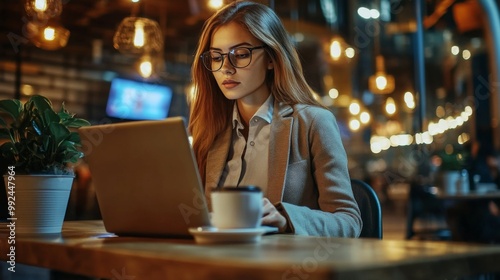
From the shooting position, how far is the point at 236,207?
1155 mm

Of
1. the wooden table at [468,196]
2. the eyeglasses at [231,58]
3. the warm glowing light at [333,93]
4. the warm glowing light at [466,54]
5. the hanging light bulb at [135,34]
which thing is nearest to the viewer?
the eyeglasses at [231,58]

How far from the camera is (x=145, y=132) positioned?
1.22 metres

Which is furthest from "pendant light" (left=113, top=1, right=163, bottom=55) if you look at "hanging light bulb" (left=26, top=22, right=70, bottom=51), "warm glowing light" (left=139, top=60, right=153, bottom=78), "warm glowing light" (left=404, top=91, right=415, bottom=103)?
"warm glowing light" (left=404, top=91, right=415, bottom=103)

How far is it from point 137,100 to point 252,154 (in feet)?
21.8

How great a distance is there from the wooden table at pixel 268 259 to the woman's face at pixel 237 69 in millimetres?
726

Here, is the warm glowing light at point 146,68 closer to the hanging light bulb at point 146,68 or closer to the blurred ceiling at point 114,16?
the hanging light bulb at point 146,68

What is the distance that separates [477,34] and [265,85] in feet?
14.6

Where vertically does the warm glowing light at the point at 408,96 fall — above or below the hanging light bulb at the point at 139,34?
below

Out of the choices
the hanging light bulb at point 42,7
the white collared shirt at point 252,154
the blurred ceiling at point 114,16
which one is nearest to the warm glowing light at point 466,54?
the blurred ceiling at point 114,16

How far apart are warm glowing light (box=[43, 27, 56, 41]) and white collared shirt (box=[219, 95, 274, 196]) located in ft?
10.5

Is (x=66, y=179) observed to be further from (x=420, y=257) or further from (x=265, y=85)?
(x=420, y=257)

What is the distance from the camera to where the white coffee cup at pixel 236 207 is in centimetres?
115

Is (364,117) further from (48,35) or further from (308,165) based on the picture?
(308,165)

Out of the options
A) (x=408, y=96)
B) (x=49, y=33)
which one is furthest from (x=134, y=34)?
(x=408, y=96)
